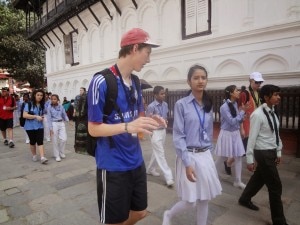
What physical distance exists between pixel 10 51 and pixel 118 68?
26.6 metres

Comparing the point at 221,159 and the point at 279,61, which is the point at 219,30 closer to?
the point at 279,61

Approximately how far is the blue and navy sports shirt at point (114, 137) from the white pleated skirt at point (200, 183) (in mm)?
873

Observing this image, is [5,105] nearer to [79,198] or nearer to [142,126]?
[79,198]

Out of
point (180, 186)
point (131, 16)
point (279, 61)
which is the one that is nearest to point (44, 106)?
point (180, 186)

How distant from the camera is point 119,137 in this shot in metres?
2.18

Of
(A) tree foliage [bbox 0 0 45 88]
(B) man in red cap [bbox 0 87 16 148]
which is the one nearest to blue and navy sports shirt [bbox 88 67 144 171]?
(B) man in red cap [bbox 0 87 16 148]

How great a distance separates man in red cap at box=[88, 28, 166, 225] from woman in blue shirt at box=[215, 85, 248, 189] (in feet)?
9.50

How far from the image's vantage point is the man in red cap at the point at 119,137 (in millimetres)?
2066

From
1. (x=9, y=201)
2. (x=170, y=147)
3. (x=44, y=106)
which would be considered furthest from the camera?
(x=170, y=147)

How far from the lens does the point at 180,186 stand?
9.75 feet

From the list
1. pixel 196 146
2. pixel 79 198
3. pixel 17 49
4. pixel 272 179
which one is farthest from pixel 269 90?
pixel 17 49

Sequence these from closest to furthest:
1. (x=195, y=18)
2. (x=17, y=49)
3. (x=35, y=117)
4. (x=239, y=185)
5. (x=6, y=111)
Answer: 1. (x=239, y=185)
2. (x=35, y=117)
3. (x=6, y=111)
4. (x=195, y=18)
5. (x=17, y=49)

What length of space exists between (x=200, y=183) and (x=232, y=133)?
88.5 inches

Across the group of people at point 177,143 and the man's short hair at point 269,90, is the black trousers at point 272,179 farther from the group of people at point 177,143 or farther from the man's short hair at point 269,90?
the man's short hair at point 269,90
